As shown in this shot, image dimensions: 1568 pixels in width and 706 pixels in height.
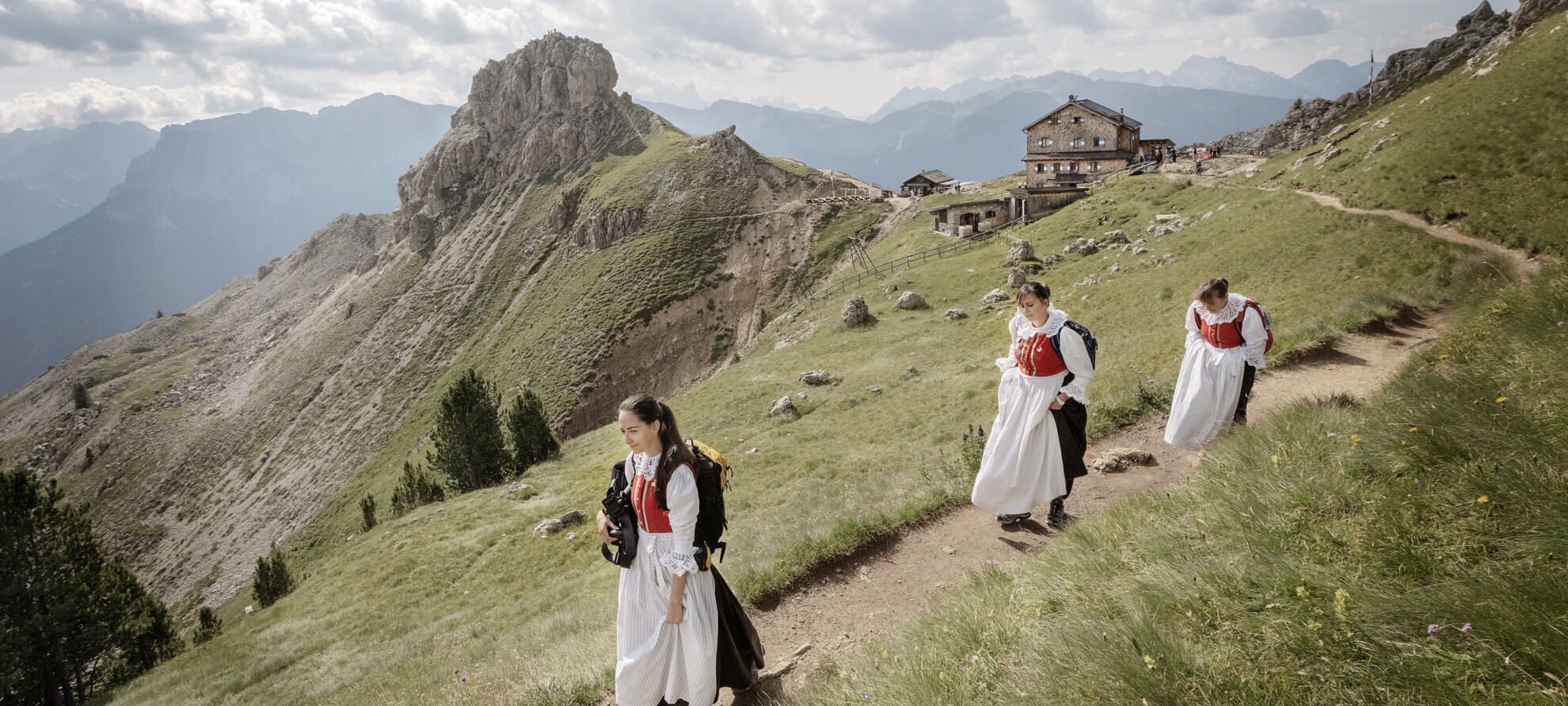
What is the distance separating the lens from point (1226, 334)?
928cm

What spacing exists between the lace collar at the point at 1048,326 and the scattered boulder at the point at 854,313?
31.4 metres

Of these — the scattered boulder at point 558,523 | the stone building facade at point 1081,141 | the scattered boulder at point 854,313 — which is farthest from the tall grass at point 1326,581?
the stone building facade at point 1081,141

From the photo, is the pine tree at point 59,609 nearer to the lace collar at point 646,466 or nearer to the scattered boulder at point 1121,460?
the lace collar at point 646,466

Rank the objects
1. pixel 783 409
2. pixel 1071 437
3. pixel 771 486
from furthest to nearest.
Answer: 1. pixel 783 409
2. pixel 771 486
3. pixel 1071 437

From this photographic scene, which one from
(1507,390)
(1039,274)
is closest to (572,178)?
(1039,274)

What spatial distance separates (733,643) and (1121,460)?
7.78 meters

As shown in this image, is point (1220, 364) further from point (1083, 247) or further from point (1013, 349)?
point (1083, 247)

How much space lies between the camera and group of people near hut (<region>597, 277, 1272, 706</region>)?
5758mm

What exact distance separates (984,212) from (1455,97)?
97.6 feet

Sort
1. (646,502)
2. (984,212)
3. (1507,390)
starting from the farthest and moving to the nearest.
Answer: (984,212) < (646,502) < (1507,390)

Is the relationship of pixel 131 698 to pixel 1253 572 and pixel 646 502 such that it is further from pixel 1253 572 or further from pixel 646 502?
pixel 1253 572

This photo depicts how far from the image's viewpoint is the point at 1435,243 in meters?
20.7

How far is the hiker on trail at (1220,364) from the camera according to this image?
9188 millimetres

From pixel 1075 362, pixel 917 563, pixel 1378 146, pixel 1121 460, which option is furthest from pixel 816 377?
pixel 1378 146
